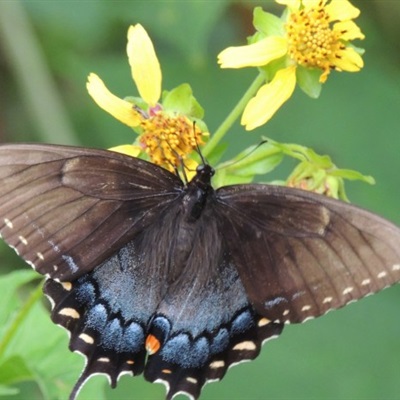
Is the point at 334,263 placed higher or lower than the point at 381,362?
lower

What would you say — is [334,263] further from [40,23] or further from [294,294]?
[40,23]

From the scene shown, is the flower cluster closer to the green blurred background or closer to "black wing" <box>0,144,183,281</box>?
"black wing" <box>0,144,183,281</box>

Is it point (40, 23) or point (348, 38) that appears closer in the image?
point (348, 38)

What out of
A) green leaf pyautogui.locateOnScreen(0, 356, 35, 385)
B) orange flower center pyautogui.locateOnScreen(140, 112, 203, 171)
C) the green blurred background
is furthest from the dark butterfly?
the green blurred background

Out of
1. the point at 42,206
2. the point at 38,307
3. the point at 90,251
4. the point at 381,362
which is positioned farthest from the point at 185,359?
the point at 381,362

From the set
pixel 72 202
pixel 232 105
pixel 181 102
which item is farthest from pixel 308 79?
pixel 232 105

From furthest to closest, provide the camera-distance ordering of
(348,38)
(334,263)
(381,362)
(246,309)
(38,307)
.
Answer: (381,362), (38,307), (348,38), (246,309), (334,263)

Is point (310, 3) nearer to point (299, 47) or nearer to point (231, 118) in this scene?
point (299, 47)
